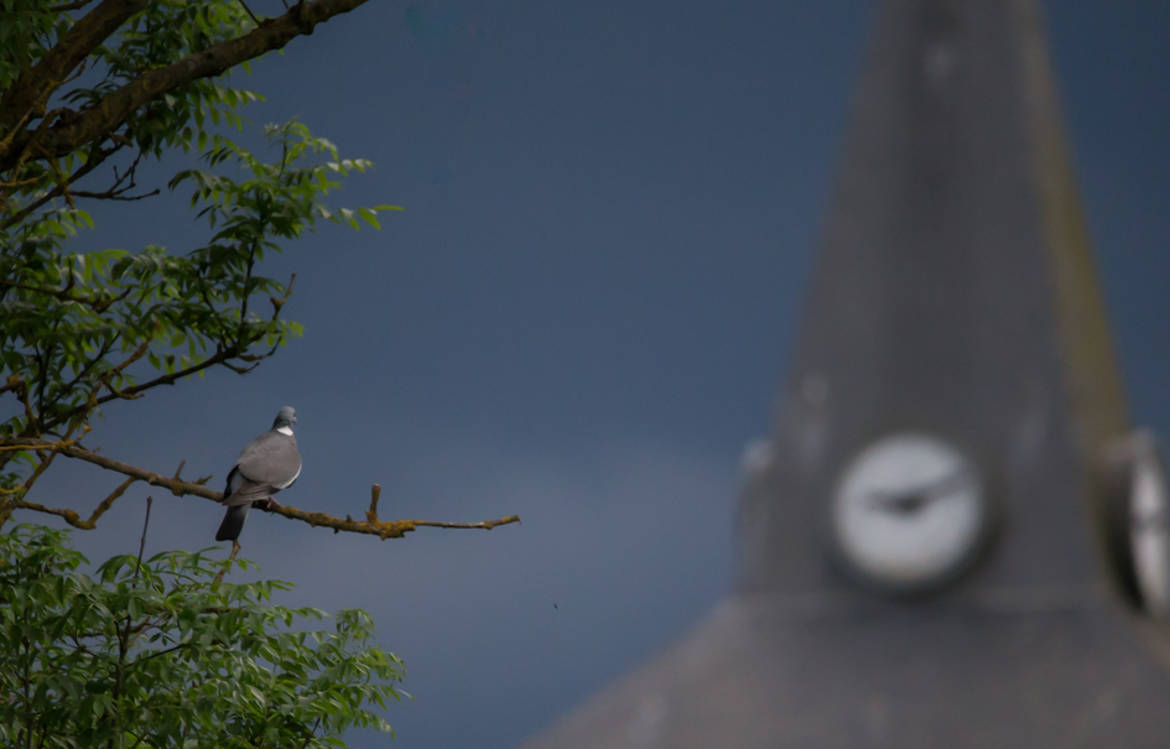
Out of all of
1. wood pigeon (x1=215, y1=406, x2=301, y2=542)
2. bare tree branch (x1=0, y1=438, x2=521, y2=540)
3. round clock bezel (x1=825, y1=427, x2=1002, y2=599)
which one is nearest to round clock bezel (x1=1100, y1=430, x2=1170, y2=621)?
round clock bezel (x1=825, y1=427, x2=1002, y2=599)

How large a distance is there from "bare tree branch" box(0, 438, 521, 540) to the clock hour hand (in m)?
2.66

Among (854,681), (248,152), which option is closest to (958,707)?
(854,681)

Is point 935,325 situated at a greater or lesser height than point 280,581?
lesser

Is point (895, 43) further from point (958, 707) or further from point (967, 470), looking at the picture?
point (958, 707)

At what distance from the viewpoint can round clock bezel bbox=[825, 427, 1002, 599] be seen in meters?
1.49

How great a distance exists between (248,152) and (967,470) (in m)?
4.17

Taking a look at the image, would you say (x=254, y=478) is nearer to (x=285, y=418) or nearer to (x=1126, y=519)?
(x=285, y=418)

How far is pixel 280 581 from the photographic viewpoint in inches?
192

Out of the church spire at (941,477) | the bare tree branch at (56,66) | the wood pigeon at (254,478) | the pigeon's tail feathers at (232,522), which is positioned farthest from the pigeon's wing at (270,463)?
the church spire at (941,477)

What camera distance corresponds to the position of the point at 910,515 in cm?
152

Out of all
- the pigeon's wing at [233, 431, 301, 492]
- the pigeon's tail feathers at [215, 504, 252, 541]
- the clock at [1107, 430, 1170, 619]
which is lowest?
the clock at [1107, 430, 1170, 619]

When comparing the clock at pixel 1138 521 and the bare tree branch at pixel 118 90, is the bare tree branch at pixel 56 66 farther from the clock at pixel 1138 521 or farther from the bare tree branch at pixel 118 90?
the clock at pixel 1138 521

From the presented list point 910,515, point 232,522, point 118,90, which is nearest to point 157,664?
point 232,522

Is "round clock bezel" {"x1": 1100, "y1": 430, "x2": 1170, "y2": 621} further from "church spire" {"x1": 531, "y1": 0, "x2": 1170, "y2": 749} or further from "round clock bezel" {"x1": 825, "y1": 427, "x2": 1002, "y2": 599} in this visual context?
"round clock bezel" {"x1": 825, "y1": 427, "x2": 1002, "y2": 599}
